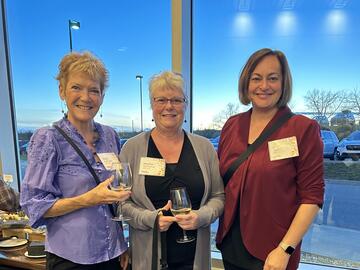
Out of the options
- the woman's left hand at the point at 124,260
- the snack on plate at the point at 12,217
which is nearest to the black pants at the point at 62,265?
the woman's left hand at the point at 124,260

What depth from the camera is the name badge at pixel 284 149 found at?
1368mm

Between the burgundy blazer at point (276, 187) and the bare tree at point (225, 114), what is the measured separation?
1.04 meters

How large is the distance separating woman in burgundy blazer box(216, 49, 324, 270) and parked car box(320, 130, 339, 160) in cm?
106

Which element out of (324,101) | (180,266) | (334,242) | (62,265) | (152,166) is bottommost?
(334,242)

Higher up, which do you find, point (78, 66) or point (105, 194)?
point (78, 66)

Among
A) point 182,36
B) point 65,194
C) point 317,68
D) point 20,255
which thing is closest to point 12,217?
point 20,255

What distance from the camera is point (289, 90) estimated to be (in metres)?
1.49

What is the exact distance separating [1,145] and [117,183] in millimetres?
2781

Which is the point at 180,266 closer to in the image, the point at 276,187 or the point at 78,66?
the point at 276,187

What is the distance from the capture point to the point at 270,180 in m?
1.38

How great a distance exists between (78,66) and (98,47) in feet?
5.34

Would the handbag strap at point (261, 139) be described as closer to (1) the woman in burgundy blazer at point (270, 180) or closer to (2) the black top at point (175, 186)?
(1) the woman in burgundy blazer at point (270, 180)

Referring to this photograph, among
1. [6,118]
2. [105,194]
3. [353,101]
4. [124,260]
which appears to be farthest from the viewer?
[6,118]

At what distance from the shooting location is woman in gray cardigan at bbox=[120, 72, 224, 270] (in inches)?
60.2
